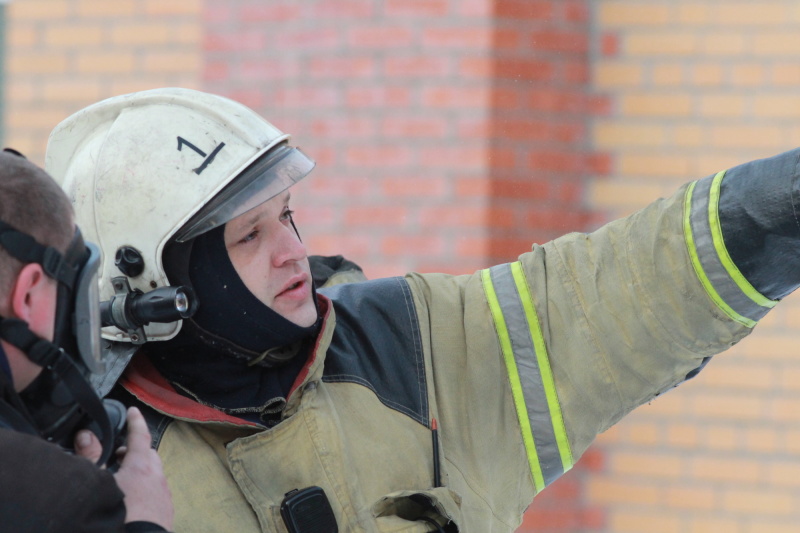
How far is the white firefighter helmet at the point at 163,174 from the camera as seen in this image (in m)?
2.22

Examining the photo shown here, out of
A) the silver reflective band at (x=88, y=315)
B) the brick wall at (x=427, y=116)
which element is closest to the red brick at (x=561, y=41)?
the brick wall at (x=427, y=116)

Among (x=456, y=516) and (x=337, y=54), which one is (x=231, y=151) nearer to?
(x=456, y=516)

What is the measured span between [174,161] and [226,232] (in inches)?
7.1

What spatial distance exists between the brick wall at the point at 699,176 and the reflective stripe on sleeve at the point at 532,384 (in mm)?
1679

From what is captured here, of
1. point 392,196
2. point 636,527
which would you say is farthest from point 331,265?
point 636,527

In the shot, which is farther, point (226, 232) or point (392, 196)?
point (392, 196)

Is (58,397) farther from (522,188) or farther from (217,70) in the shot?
(217,70)

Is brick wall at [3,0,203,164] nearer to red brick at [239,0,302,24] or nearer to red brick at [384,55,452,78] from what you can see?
red brick at [239,0,302,24]

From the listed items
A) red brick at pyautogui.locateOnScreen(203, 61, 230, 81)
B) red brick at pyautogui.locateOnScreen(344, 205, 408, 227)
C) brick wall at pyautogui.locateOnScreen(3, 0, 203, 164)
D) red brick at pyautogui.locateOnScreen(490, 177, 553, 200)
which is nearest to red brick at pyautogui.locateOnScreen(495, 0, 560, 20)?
red brick at pyautogui.locateOnScreen(490, 177, 553, 200)

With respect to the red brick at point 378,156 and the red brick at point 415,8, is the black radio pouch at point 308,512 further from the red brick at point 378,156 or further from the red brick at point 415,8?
the red brick at point 415,8

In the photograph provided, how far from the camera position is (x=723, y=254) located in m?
2.09

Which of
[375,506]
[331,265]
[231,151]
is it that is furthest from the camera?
[331,265]

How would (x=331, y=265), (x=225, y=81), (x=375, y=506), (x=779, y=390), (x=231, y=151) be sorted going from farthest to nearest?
(x=225, y=81), (x=779, y=390), (x=331, y=265), (x=231, y=151), (x=375, y=506)

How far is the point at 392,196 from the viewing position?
392 cm
